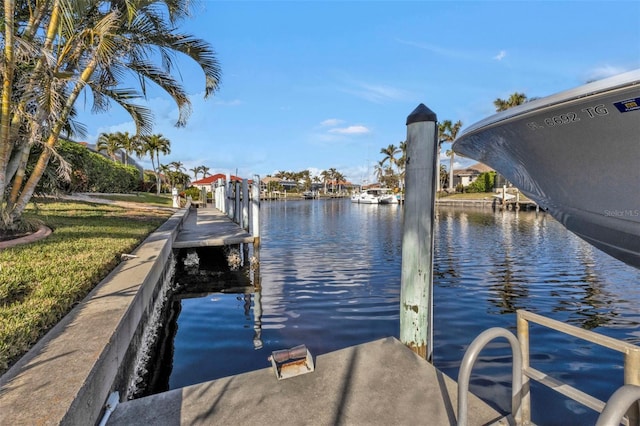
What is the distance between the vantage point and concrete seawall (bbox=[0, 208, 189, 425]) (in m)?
2.35

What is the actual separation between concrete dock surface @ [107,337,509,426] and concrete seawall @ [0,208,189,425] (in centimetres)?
41

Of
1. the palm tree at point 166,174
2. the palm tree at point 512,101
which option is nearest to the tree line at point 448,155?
the palm tree at point 512,101

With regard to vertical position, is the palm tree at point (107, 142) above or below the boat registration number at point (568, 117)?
above

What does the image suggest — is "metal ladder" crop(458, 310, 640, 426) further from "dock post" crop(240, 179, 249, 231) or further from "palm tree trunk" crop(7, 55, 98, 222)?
"dock post" crop(240, 179, 249, 231)

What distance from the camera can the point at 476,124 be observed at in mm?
4844

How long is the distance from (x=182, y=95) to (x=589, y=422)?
11103 mm

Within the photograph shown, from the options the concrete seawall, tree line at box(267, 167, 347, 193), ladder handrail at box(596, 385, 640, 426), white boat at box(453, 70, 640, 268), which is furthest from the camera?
tree line at box(267, 167, 347, 193)

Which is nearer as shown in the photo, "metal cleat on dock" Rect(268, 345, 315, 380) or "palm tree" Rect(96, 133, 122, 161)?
"metal cleat on dock" Rect(268, 345, 315, 380)

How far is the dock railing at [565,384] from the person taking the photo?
6.47ft

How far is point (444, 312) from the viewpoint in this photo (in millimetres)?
7344

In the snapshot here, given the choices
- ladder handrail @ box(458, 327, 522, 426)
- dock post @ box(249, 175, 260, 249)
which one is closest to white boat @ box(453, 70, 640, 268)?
ladder handrail @ box(458, 327, 522, 426)

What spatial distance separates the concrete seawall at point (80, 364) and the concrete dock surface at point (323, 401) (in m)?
0.41

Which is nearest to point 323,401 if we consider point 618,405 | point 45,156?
point 618,405

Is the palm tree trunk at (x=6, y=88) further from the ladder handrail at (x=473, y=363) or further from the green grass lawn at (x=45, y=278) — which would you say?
the ladder handrail at (x=473, y=363)
